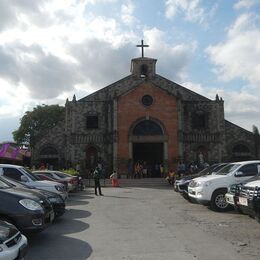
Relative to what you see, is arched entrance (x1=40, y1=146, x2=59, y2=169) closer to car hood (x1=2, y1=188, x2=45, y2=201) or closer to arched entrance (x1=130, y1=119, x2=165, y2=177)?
arched entrance (x1=130, y1=119, x2=165, y2=177)

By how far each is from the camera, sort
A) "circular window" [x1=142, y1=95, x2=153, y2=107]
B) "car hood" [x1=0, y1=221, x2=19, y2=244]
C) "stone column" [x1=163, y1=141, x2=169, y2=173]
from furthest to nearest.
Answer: "circular window" [x1=142, y1=95, x2=153, y2=107] → "stone column" [x1=163, y1=141, x2=169, y2=173] → "car hood" [x1=0, y1=221, x2=19, y2=244]

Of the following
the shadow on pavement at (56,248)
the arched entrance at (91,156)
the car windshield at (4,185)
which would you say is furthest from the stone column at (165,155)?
the car windshield at (4,185)

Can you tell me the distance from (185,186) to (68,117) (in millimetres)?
24231

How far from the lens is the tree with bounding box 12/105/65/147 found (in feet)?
210

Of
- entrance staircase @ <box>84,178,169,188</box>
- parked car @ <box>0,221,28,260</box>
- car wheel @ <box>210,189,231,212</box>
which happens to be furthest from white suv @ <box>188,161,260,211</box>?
entrance staircase @ <box>84,178,169,188</box>

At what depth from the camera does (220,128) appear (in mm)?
41719

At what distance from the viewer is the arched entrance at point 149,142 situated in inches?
1577

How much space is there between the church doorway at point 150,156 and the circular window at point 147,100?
371 cm

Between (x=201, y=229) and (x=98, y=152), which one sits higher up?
(x=98, y=152)

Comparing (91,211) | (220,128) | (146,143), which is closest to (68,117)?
(146,143)

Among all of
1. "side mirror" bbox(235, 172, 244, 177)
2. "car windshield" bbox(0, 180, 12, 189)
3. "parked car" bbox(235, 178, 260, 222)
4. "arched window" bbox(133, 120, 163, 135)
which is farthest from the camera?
"arched window" bbox(133, 120, 163, 135)

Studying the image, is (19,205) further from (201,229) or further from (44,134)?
(44,134)

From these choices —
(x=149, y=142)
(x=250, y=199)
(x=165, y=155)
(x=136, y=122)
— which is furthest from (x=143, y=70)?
(x=250, y=199)

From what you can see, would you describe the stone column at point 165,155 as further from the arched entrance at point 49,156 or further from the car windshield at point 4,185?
the car windshield at point 4,185
